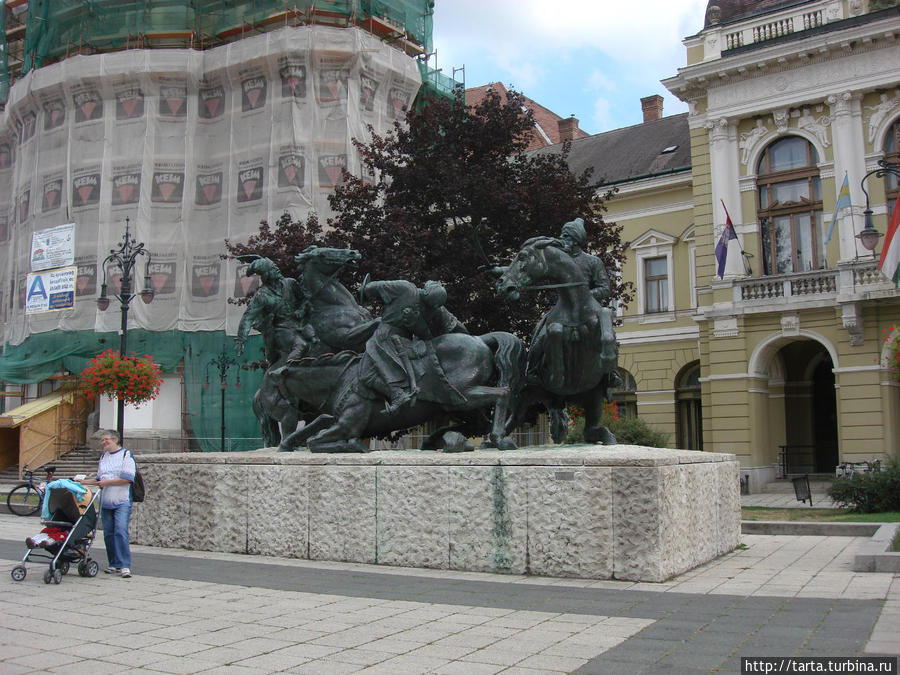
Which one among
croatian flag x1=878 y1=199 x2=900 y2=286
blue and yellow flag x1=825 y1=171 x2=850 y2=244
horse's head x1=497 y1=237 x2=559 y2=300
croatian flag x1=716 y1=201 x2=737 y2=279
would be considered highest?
blue and yellow flag x1=825 y1=171 x2=850 y2=244

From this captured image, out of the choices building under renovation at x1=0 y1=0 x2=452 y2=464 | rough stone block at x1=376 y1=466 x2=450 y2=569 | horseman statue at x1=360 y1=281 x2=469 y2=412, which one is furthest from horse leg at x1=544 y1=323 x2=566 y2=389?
building under renovation at x1=0 y1=0 x2=452 y2=464

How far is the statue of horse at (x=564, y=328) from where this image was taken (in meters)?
8.72

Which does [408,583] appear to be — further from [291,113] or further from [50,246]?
[50,246]

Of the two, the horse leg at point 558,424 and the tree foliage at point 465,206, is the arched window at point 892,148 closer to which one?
the tree foliage at point 465,206

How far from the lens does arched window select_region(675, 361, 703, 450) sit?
112ft

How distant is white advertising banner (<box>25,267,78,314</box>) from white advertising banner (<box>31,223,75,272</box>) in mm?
287

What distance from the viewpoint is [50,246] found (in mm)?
31250

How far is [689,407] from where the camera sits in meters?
34.4

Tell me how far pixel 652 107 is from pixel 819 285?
2118cm

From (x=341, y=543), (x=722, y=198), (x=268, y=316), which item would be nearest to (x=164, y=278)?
(x=722, y=198)

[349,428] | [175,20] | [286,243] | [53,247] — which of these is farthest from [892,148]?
[53,247]

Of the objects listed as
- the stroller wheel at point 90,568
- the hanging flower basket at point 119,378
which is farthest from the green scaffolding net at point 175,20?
the stroller wheel at point 90,568

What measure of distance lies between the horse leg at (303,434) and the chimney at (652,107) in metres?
38.4

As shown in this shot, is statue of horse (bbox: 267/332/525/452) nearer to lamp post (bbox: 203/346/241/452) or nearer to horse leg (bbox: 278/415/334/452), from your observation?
horse leg (bbox: 278/415/334/452)
